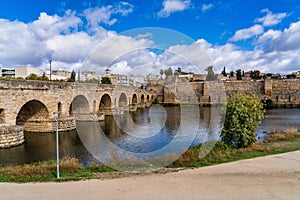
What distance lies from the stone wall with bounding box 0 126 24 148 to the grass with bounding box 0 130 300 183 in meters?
3.90

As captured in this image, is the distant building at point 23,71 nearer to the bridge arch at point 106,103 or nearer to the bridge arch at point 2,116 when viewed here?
the bridge arch at point 106,103

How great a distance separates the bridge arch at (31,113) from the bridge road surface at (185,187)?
11.6 metres

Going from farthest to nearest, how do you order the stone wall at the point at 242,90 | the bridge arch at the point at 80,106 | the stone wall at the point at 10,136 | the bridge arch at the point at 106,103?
1. the stone wall at the point at 242,90
2. the bridge arch at the point at 106,103
3. the bridge arch at the point at 80,106
4. the stone wall at the point at 10,136

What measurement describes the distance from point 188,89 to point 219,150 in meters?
44.6

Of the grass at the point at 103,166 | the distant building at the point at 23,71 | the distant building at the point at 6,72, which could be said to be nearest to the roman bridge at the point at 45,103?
the grass at the point at 103,166

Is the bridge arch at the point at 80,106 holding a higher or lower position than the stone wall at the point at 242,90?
lower

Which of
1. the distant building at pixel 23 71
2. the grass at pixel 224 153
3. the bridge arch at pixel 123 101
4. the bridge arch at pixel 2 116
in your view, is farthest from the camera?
the distant building at pixel 23 71

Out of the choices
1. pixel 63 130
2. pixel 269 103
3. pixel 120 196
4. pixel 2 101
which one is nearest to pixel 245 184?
pixel 120 196

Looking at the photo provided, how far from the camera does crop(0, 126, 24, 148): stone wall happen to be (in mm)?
12508

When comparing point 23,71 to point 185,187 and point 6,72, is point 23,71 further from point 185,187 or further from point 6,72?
point 185,187

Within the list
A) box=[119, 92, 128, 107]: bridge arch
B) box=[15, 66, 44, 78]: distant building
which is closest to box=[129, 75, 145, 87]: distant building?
box=[119, 92, 128, 107]: bridge arch

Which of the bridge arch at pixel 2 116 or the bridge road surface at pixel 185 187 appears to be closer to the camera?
the bridge road surface at pixel 185 187

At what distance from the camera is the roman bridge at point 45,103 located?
13827 millimetres

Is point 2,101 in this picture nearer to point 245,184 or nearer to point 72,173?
point 72,173
